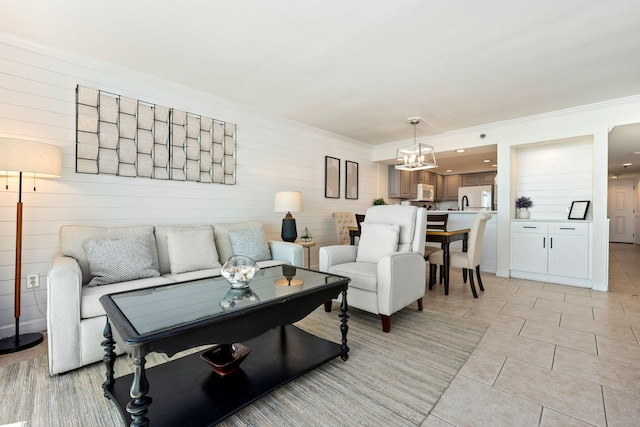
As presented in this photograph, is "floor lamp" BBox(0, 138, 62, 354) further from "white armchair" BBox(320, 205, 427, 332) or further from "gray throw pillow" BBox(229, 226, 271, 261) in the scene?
"white armchair" BBox(320, 205, 427, 332)

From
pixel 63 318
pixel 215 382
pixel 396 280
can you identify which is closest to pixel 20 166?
pixel 63 318

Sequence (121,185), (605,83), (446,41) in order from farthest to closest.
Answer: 1. (605,83)
2. (121,185)
3. (446,41)

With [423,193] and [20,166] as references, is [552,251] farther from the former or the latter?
[20,166]

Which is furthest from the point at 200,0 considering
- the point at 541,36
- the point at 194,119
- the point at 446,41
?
the point at 541,36

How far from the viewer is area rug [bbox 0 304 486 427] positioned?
1.48 meters

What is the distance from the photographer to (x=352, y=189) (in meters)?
5.79

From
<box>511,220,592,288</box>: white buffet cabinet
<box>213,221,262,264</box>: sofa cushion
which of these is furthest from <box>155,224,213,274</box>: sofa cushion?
<box>511,220,592,288</box>: white buffet cabinet

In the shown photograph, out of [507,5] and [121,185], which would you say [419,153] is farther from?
[121,185]

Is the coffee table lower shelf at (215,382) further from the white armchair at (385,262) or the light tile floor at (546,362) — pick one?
the light tile floor at (546,362)

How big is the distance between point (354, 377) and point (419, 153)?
3177mm

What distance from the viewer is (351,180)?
18.9ft

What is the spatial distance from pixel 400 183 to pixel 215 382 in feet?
18.8

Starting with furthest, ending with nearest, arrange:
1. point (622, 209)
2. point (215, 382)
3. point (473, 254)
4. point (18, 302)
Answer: point (622, 209) → point (473, 254) → point (18, 302) → point (215, 382)

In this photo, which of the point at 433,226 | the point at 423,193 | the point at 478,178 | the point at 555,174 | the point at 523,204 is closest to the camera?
the point at 433,226
